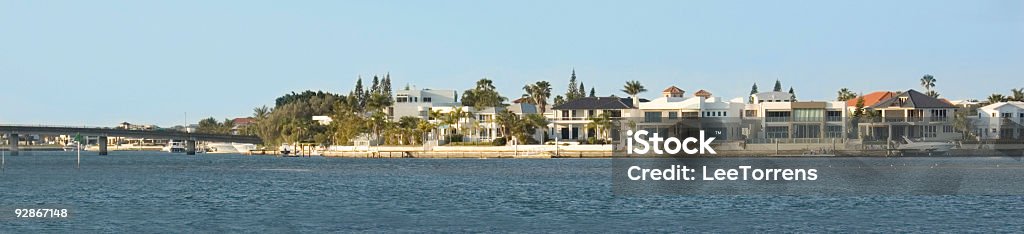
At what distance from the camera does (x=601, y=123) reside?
187m

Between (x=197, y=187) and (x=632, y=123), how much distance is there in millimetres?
103231

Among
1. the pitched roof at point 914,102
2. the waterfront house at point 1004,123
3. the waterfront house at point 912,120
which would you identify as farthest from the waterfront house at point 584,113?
the waterfront house at point 1004,123

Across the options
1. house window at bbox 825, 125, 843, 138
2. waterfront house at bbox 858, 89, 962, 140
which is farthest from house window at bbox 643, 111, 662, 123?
waterfront house at bbox 858, 89, 962, 140

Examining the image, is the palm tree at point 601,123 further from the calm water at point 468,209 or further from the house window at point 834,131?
the calm water at point 468,209

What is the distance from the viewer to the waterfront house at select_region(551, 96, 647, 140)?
19450 cm

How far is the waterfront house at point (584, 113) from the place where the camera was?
194500 mm

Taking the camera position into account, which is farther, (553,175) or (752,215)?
(553,175)

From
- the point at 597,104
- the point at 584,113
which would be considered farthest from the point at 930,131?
the point at 584,113

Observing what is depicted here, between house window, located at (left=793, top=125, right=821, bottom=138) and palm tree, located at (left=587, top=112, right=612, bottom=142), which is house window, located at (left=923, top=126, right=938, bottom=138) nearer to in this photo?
house window, located at (left=793, top=125, right=821, bottom=138)

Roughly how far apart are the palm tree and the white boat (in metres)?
38.8

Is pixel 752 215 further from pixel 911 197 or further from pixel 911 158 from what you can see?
pixel 911 158

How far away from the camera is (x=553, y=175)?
112312 mm

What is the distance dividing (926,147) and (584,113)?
47313 mm

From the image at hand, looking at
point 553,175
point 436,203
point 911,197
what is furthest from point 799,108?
point 436,203
